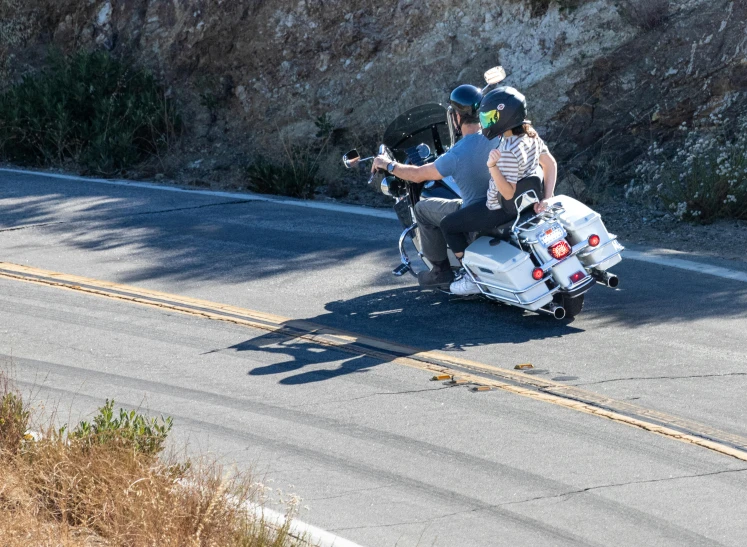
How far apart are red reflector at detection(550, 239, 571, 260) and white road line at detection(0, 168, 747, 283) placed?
89.4 inches

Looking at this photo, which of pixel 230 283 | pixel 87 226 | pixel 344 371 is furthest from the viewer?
pixel 87 226

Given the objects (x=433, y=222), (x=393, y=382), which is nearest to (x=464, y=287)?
(x=433, y=222)

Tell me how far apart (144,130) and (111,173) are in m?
1.68

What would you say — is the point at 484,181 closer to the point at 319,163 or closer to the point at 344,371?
the point at 344,371

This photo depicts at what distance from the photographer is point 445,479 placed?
18.4 ft

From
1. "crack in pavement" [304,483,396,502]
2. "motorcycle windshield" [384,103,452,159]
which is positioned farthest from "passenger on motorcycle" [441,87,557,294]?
"crack in pavement" [304,483,396,502]

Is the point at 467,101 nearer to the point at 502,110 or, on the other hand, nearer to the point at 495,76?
the point at 495,76

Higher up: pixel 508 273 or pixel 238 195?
pixel 238 195

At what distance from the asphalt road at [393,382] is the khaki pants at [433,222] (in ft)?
1.44

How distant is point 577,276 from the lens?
313 inches

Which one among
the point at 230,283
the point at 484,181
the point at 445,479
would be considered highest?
the point at 484,181

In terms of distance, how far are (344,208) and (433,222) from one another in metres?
4.32

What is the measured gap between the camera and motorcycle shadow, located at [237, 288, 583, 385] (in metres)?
7.47

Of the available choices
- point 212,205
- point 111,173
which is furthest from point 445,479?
point 111,173
